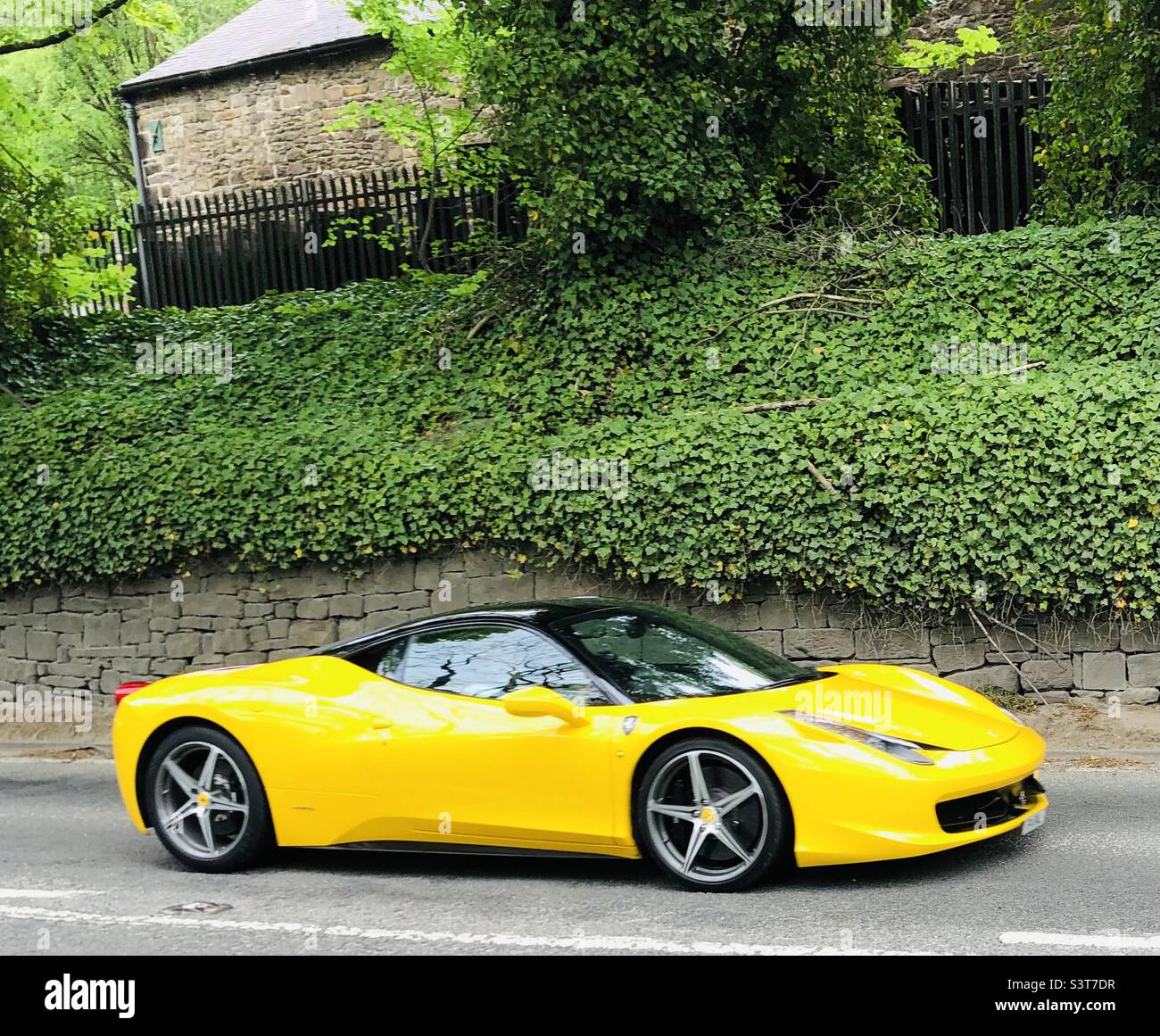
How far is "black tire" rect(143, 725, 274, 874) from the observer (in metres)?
6.69

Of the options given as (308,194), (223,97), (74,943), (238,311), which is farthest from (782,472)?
(223,97)

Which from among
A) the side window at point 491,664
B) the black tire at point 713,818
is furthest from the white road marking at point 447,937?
the side window at point 491,664

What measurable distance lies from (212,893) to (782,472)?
5.60 m

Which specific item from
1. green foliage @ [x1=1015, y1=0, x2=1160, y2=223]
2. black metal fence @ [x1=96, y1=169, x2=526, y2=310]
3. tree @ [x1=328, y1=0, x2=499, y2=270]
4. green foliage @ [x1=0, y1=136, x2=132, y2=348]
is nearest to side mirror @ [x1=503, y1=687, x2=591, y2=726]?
green foliage @ [x1=1015, y1=0, x2=1160, y2=223]

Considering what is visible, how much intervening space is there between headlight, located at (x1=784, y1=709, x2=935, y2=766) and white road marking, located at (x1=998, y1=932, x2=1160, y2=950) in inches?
34.8

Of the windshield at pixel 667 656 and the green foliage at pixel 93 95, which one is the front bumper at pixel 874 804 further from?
the green foliage at pixel 93 95

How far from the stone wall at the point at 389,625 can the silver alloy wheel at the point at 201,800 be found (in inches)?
182

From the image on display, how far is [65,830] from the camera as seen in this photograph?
8.34m

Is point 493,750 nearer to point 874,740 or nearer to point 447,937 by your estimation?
point 447,937

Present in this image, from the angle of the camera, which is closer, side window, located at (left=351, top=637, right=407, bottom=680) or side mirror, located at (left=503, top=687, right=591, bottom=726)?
side mirror, located at (left=503, top=687, right=591, bottom=726)

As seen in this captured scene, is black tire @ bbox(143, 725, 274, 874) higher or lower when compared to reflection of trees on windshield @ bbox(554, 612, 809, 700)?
lower

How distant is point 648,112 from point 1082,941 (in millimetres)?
9681

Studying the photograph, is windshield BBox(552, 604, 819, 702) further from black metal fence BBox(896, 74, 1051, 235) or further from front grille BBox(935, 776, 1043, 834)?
black metal fence BBox(896, 74, 1051, 235)

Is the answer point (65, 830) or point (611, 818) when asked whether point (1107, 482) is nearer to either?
point (611, 818)
